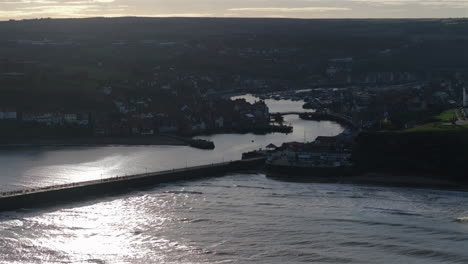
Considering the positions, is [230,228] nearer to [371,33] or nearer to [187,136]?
[187,136]

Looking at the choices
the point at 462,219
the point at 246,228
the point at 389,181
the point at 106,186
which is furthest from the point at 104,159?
the point at 462,219

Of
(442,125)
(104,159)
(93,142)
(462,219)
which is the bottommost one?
(462,219)

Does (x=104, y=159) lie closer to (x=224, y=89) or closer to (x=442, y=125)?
(x=442, y=125)

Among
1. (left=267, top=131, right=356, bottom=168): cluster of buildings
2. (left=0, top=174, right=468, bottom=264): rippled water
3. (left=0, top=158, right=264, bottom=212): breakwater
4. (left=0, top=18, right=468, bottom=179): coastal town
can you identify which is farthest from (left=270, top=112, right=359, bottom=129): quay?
(left=0, top=174, right=468, bottom=264): rippled water

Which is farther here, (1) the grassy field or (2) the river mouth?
(1) the grassy field

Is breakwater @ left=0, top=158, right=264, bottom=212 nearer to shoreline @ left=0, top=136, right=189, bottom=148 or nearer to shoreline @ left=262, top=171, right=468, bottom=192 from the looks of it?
shoreline @ left=262, top=171, right=468, bottom=192

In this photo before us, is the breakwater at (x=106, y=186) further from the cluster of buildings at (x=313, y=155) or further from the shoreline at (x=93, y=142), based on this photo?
the shoreline at (x=93, y=142)
